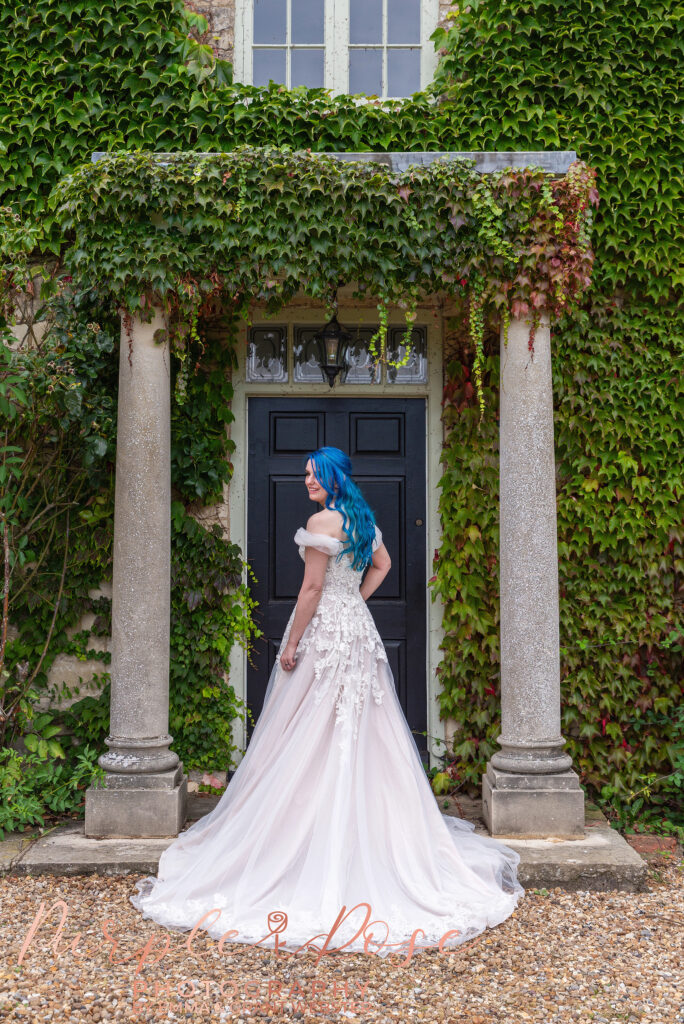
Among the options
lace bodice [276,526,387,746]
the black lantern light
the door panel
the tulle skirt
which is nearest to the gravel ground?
the tulle skirt

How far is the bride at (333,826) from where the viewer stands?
324cm

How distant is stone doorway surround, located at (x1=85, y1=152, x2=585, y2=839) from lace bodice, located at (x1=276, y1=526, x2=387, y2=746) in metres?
0.90

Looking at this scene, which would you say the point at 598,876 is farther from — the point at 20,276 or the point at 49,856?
the point at 20,276

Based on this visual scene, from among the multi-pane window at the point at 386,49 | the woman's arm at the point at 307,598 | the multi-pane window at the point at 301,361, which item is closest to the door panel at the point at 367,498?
the multi-pane window at the point at 301,361

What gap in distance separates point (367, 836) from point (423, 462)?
2.78 metres

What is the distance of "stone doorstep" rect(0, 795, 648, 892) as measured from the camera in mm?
3896

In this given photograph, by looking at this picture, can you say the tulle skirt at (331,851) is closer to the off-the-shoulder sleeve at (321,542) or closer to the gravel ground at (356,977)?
the gravel ground at (356,977)

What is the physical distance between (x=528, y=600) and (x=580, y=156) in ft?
9.35

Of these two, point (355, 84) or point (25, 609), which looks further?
point (355, 84)

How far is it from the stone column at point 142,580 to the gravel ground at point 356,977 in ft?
2.73

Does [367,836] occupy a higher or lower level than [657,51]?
lower

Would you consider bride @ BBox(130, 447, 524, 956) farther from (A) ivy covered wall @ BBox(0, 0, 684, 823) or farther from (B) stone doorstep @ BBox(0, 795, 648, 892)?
(A) ivy covered wall @ BBox(0, 0, 684, 823)

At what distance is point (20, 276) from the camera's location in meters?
4.71

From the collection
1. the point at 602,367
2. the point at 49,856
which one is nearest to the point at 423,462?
the point at 602,367
